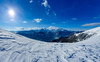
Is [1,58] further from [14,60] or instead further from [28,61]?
[28,61]

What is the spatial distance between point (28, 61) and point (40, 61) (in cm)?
65

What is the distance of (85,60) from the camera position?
309 cm

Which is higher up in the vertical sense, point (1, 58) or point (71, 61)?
point (1, 58)

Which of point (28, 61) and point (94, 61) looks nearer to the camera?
point (28, 61)

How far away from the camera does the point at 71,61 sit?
2938mm

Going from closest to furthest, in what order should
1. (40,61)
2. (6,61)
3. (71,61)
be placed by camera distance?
(6,61), (40,61), (71,61)

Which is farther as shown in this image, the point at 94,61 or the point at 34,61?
the point at 94,61

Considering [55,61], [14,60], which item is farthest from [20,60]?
[55,61]

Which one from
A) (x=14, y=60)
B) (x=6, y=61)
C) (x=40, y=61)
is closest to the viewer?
(x=6, y=61)

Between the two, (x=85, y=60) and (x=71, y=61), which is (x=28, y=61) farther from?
(x=85, y=60)

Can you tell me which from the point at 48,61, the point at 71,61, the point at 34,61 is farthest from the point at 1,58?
the point at 71,61

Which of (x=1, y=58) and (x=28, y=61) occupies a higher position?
(x=1, y=58)

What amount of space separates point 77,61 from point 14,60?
3.60 m

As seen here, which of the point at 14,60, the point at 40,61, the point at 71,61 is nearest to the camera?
the point at 14,60
